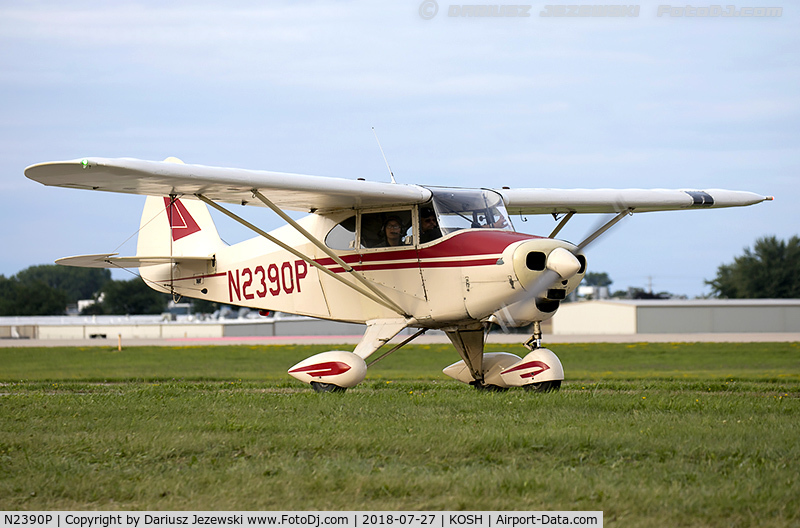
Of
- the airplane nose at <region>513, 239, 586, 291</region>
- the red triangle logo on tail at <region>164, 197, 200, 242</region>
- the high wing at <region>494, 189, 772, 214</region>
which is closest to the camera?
the airplane nose at <region>513, 239, 586, 291</region>

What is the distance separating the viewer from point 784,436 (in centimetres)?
739

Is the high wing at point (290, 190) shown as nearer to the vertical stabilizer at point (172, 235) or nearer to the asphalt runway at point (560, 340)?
the vertical stabilizer at point (172, 235)

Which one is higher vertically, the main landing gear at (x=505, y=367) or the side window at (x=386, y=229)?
the side window at (x=386, y=229)

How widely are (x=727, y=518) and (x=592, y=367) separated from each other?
24.8m

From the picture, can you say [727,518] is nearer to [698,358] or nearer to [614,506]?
[614,506]

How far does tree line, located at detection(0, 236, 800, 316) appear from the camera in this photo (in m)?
93.9

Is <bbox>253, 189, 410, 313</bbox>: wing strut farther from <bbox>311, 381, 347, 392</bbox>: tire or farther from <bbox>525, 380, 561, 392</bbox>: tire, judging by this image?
<bbox>525, 380, 561, 392</bbox>: tire

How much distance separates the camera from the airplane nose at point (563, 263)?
35.4ft

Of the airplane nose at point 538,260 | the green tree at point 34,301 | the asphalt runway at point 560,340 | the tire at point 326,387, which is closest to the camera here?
the airplane nose at point 538,260

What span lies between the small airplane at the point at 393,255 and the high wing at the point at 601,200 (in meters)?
0.03

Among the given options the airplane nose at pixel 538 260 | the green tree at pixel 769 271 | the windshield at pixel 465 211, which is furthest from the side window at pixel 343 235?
the green tree at pixel 769 271

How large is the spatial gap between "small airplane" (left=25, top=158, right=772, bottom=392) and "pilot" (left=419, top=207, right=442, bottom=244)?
0.05 feet

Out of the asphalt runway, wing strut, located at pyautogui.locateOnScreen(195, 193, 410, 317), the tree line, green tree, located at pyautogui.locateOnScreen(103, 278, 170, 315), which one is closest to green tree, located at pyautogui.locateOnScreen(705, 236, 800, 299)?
the tree line

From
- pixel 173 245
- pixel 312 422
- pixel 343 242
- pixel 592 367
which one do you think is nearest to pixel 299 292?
pixel 343 242
